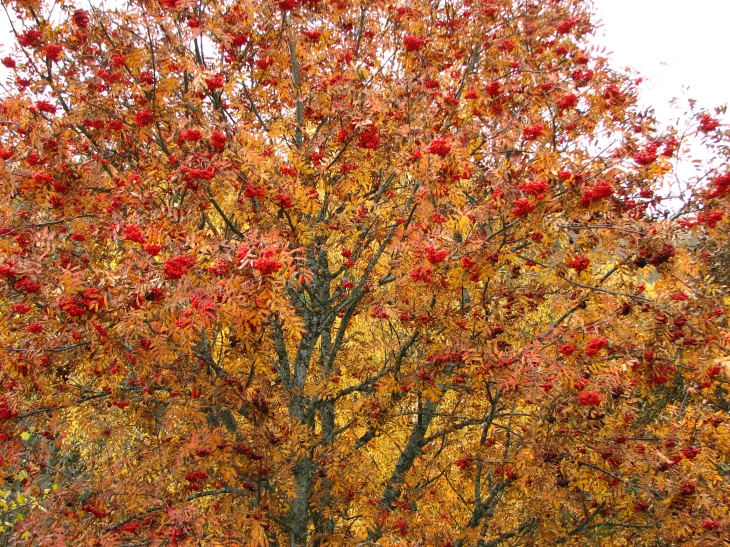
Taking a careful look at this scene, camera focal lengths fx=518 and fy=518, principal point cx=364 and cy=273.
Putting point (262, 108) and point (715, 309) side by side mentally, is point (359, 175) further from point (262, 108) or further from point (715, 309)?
point (715, 309)

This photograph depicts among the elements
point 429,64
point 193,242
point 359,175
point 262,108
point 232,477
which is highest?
point 429,64

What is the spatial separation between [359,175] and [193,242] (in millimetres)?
2075

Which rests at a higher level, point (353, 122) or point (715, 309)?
point (353, 122)

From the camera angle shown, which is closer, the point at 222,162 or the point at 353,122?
the point at 222,162

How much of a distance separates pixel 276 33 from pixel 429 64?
5.30ft

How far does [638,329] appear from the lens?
484cm

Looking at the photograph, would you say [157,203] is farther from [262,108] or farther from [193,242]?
[262,108]

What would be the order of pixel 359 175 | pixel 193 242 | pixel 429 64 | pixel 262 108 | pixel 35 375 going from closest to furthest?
pixel 193 242 < pixel 35 375 < pixel 359 175 < pixel 429 64 < pixel 262 108

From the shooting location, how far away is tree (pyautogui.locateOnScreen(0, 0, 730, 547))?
146 inches

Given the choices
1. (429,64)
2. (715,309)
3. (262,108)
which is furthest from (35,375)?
(715,309)

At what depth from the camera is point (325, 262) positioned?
19.8ft

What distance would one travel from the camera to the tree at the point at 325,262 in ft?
12.2

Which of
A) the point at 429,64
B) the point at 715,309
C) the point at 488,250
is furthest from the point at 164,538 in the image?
the point at 429,64

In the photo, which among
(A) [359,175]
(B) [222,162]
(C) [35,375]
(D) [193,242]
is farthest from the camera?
(A) [359,175]
